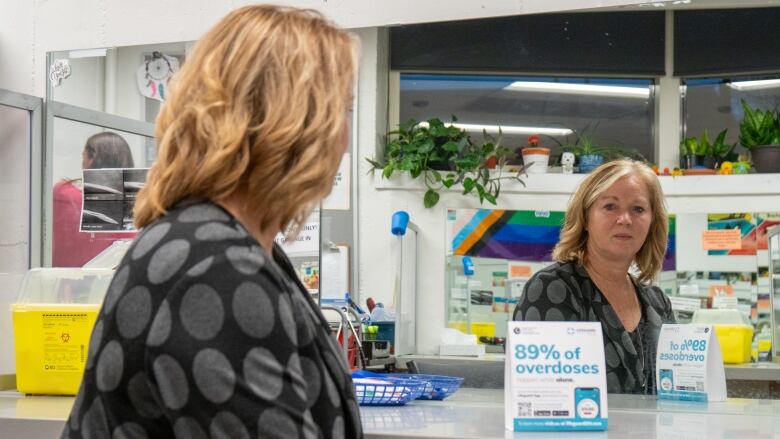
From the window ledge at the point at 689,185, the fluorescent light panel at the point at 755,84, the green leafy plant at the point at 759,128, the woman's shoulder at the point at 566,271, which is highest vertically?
the fluorescent light panel at the point at 755,84

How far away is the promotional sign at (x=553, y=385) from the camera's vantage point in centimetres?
149

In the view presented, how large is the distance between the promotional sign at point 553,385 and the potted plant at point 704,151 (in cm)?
80

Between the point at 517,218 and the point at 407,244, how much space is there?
0.30m

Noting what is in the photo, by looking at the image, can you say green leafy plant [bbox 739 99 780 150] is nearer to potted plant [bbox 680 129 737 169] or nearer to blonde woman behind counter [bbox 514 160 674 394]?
potted plant [bbox 680 129 737 169]

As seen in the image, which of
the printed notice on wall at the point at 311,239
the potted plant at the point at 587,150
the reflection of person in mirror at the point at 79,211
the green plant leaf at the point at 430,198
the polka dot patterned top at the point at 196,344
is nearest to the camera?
the polka dot patterned top at the point at 196,344

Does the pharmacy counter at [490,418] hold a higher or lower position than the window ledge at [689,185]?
lower

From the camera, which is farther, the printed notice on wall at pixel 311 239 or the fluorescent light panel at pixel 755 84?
the printed notice on wall at pixel 311 239

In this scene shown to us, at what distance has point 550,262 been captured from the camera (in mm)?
2285

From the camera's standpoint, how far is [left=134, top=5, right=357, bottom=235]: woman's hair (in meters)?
0.88

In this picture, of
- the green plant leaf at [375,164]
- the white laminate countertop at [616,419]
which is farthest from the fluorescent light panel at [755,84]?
the green plant leaf at [375,164]

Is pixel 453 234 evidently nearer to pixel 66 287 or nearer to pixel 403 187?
pixel 403 187

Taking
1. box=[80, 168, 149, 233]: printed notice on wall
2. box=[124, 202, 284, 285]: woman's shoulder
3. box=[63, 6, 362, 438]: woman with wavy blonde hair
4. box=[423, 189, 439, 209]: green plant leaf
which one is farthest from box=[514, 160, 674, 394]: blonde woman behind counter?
box=[124, 202, 284, 285]: woman's shoulder

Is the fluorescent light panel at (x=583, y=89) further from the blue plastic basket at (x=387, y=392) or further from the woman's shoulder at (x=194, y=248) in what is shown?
the woman's shoulder at (x=194, y=248)

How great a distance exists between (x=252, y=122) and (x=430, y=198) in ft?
4.99
